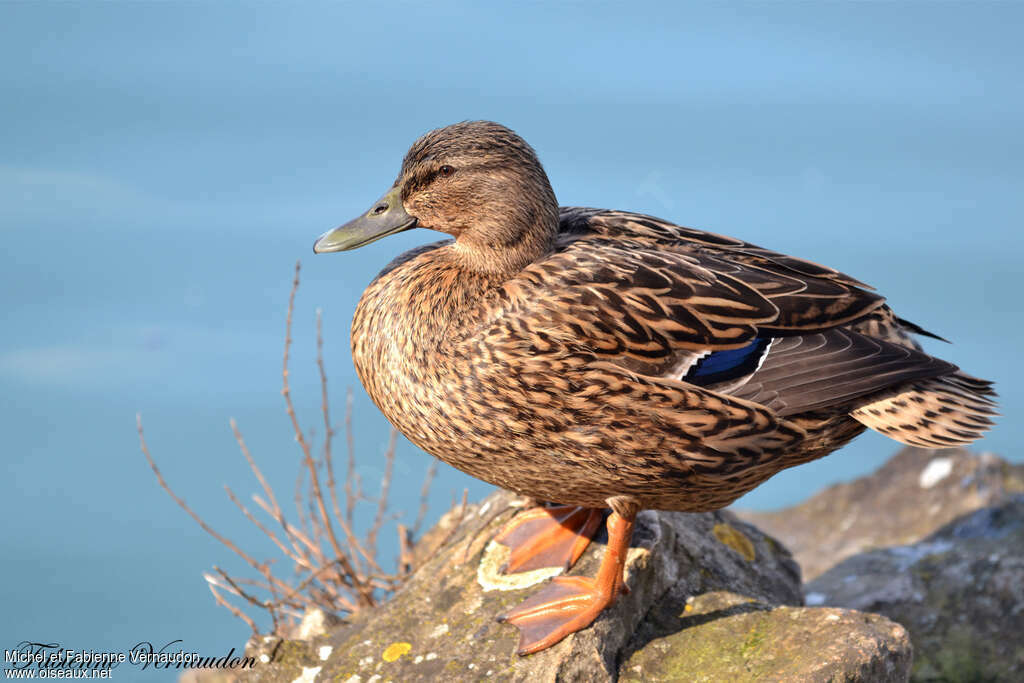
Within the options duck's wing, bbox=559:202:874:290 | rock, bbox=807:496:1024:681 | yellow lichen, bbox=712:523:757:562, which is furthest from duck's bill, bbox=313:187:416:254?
rock, bbox=807:496:1024:681

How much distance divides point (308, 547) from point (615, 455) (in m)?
2.71

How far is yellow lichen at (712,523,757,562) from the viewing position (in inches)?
207

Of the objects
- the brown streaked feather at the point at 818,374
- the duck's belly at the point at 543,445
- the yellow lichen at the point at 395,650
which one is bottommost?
the yellow lichen at the point at 395,650

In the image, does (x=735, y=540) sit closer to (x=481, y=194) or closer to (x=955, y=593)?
(x=955, y=593)

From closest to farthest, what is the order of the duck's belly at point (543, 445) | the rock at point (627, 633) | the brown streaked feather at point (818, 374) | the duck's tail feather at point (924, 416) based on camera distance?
the duck's belly at point (543, 445) < the brown streaked feather at point (818, 374) < the duck's tail feather at point (924, 416) < the rock at point (627, 633)

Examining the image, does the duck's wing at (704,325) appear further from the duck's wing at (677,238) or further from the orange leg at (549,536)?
the orange leg at (549,536)

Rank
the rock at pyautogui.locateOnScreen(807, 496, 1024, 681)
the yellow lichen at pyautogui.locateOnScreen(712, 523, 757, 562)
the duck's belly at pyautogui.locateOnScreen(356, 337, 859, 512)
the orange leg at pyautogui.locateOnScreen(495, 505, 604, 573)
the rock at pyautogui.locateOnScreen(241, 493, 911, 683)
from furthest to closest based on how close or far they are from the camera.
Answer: the rock at pyautogui.locateOnScreen(807, 496, 1024, 681) → the yellow lichen at pyautogui.locateOnScreen(712, 523, 757, 562) → the orange leg at pyautogui.locateOnScreen(495, 505, 604, 573) → the rock at pyautogui.locateOnScreen(241, 493, 911, 683) → the duck's belly at pyautogui.locateOnScreen(356, 337, 859, 512)

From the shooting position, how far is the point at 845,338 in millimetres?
3975

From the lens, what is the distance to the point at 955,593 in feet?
19.3

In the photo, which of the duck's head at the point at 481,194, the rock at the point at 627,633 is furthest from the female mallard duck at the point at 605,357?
the rock at the point at 627,633

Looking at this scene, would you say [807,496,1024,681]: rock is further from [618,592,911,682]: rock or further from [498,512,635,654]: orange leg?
[498,512,635,654]: orange leg

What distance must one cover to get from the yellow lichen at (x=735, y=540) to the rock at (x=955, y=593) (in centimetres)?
93

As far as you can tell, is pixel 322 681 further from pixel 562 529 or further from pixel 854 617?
pixel 854 617

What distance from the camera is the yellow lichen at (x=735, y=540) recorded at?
5.26 m
